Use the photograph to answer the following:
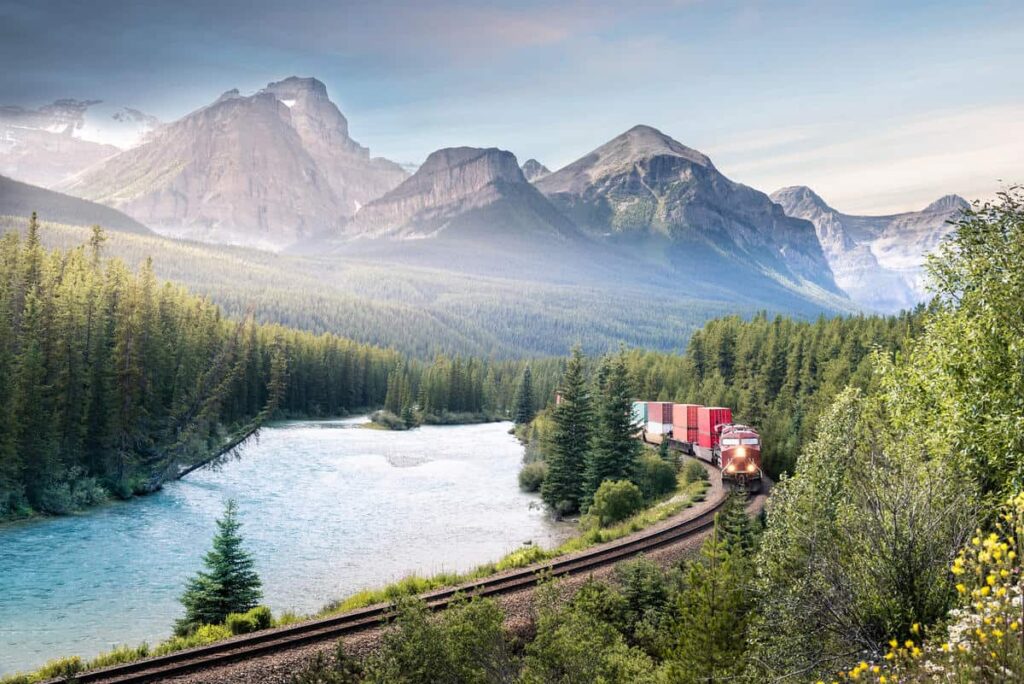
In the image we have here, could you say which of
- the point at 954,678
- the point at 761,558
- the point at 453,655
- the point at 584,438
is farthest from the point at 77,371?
the point at 954,678

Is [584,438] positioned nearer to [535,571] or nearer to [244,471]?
[535,571]

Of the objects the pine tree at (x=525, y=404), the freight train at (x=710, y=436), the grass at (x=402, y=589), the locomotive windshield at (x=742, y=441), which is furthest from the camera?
the pine tree at (x=525, y=404)

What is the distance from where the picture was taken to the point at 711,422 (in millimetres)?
56438

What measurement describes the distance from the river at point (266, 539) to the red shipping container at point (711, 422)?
46.9 feet

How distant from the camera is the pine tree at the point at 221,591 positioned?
81.6 feet

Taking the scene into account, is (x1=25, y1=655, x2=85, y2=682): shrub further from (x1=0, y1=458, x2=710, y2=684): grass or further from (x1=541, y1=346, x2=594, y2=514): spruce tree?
(x1=541, y1=346, x2=594, y2=514): spruce tree

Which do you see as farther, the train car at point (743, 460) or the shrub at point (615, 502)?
the train car at point (743, 460)

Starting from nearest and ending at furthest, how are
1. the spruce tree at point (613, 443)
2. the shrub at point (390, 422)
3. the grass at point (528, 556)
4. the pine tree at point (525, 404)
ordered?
the grass at point (528, 556), the spruce tree at point (613, 443), the shrub at point (390, 422), the pine tree at point (525, 404)

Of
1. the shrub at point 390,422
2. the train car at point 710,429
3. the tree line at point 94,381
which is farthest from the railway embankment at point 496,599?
the shrub at point 390,422

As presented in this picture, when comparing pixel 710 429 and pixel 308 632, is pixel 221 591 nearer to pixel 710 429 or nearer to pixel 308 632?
pixel 308 632

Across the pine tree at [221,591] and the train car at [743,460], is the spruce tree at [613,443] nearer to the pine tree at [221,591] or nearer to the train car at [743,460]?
the train car at [743,460]

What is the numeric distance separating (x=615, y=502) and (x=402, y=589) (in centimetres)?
2084

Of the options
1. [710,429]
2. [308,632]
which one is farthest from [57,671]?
[710,429]

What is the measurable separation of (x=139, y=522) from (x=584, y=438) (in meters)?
29.5
